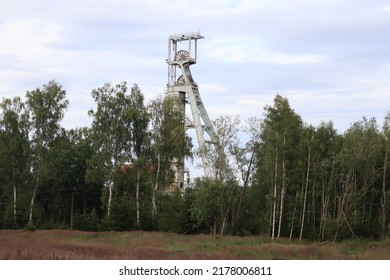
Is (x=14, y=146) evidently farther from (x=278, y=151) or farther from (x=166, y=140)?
(x=278, y=151)

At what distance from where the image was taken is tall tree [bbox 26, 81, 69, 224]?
150 ft

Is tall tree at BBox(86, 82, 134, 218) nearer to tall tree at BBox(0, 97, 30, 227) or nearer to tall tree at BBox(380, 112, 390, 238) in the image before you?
tall tree at BBox(0, 97, 30, 227)

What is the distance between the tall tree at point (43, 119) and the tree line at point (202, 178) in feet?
0.31

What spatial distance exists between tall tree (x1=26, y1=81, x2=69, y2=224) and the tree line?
9cm

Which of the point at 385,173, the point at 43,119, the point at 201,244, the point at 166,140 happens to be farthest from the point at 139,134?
the point at 385,173

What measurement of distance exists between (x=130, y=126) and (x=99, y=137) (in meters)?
3.09

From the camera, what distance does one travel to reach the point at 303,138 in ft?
134

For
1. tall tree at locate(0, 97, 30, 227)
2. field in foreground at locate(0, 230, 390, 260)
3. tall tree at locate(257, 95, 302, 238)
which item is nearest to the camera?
field in foreground at locate(0, 230, 390, 260)

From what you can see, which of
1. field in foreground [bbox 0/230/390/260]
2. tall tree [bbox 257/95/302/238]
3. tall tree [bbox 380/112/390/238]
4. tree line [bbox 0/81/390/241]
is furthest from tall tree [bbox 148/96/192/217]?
tall tree [bbox 380/112/390/238]

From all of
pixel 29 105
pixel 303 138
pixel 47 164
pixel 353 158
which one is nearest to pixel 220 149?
pixel 303 138

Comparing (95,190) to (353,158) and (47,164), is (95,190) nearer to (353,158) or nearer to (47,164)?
(47,164)

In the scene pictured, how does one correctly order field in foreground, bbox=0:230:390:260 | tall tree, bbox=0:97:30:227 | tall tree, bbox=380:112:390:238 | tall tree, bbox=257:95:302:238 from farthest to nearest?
tall tree, bbox=0:97:30:227 < tall tree, bbox=257:95:302:238 < tall tree, bbox=380:112:390:238 < field in foreground, bbox=0:230:390:260

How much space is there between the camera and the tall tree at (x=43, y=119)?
1805 inches

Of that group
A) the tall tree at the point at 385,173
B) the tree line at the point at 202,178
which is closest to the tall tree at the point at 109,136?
the tree line at the point at 202,178
